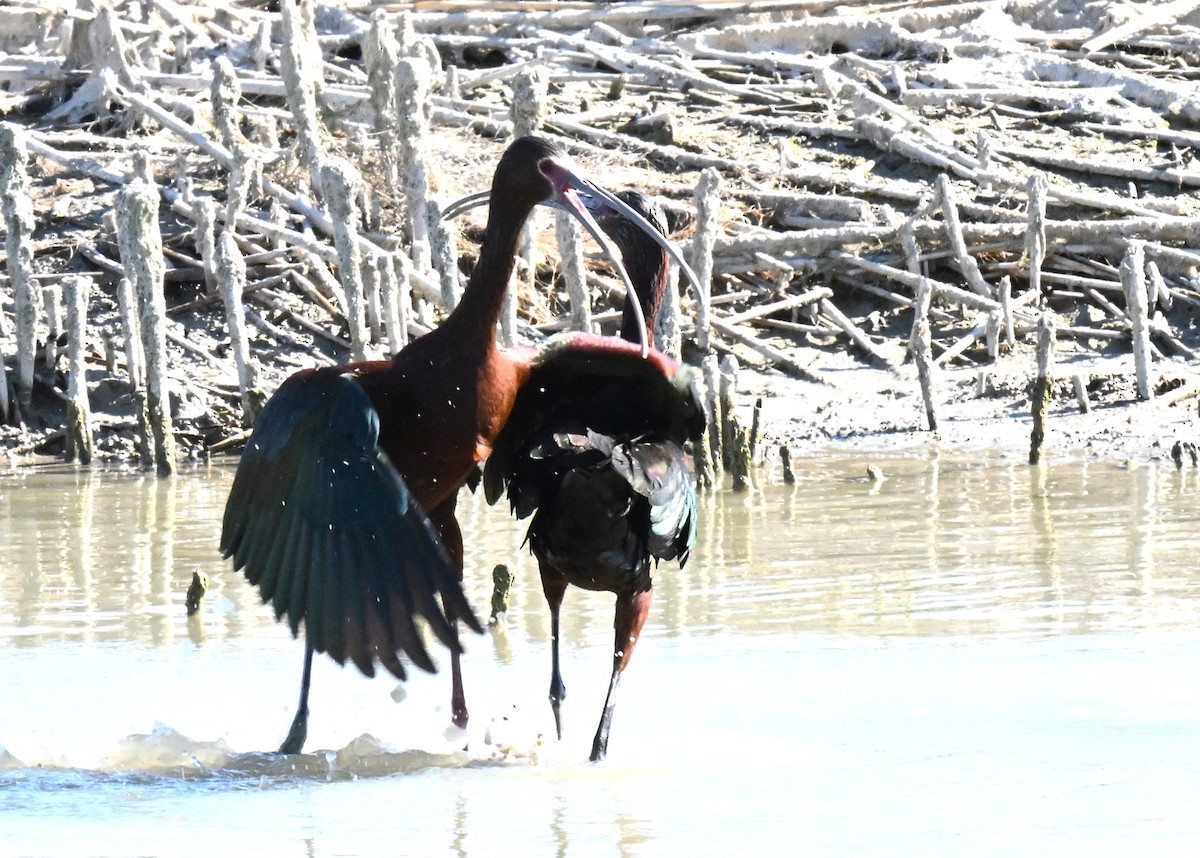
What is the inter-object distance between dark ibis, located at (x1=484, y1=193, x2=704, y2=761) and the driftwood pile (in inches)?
225

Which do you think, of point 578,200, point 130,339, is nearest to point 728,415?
point 130,339

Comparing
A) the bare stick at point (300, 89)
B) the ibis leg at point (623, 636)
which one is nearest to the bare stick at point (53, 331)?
the bare stick at point (300, 89)

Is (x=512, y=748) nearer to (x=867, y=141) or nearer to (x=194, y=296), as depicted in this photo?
(x=194, y=296)

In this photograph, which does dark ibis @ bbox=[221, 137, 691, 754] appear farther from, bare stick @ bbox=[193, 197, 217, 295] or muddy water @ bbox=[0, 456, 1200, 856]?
bare stick @ bbox=[193, 197, 217, 295]

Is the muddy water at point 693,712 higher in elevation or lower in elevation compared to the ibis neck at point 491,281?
lower

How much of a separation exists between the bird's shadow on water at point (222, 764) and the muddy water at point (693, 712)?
12 millimetres

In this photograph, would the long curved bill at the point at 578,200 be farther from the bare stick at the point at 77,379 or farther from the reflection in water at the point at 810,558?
the bare stick at the point at 77,379

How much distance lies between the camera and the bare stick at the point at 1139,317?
1283 cm

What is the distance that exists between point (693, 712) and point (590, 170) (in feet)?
35.9

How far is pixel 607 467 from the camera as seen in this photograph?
498 cm

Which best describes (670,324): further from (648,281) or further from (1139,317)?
(648,281)

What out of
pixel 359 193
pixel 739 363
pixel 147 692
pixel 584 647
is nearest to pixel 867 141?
pixel 739 363

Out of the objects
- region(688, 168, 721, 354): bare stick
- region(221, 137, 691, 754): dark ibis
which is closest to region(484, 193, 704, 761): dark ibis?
region(221, 137, 691, 754): dark ibis

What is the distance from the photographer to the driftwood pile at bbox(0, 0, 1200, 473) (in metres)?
13.1
